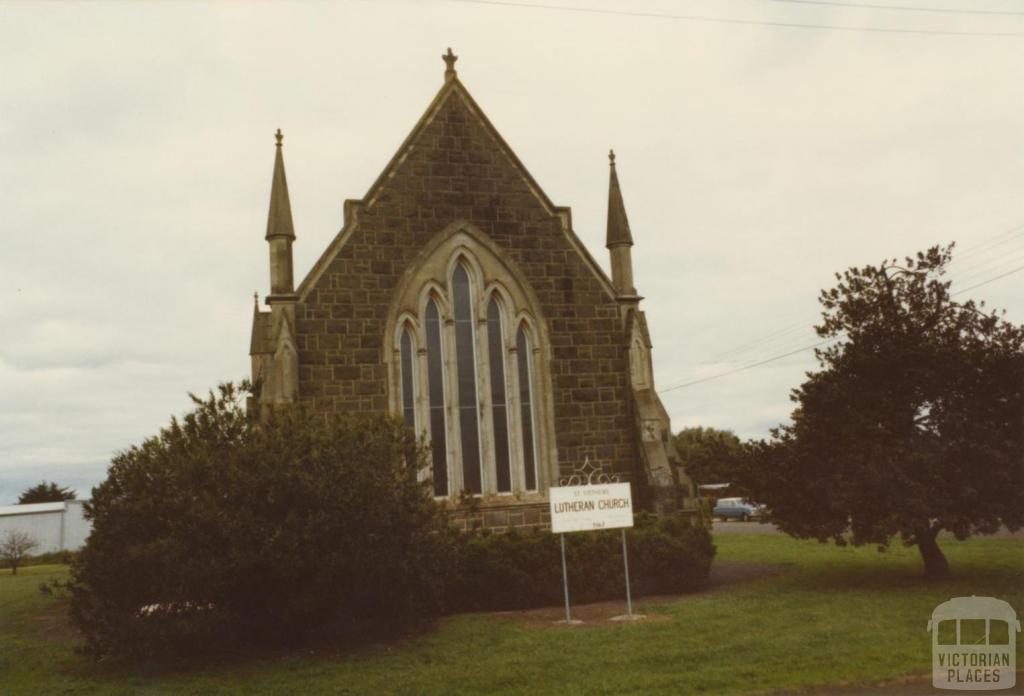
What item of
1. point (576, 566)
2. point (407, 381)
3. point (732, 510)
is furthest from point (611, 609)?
point (732, 510)

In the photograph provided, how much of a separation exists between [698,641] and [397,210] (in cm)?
1143

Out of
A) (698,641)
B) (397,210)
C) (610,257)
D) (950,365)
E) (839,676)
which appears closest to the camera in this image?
(839,676)

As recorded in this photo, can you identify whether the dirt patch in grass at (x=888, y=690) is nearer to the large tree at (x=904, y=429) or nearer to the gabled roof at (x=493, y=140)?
the large tree at (x=904, y=429)

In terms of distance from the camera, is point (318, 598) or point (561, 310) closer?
point (318, 598)

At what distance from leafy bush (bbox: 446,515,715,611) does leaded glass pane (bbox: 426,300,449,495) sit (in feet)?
8.81

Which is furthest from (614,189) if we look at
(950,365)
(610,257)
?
(950,365)

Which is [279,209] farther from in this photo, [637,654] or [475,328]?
[637,654]

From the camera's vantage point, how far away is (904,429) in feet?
52.9

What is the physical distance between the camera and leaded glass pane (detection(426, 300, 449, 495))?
19.3 meters

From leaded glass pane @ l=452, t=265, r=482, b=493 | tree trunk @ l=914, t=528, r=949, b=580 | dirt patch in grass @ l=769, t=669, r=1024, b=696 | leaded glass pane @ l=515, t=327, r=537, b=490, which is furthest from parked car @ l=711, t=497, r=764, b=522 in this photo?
dirt patch in grass @ l=769, t=669, r=1024, b=696

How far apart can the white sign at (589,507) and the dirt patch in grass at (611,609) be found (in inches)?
58.2

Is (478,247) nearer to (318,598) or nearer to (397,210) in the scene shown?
(397,210)

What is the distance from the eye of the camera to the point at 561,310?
20312 millimetres

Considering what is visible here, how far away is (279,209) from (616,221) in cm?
763
